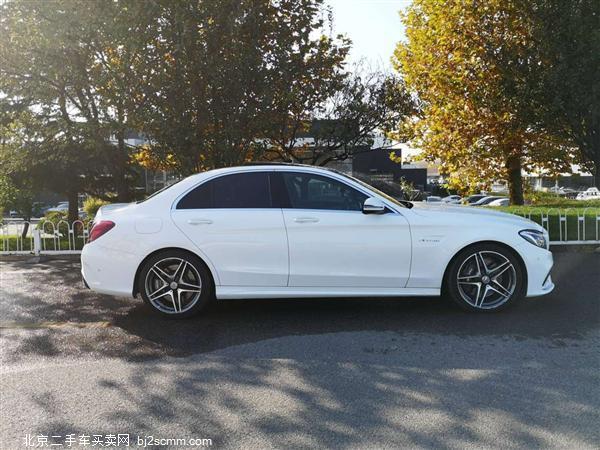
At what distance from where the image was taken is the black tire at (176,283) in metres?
5.41

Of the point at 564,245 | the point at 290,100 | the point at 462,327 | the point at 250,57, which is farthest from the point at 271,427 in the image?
the point at 564,245

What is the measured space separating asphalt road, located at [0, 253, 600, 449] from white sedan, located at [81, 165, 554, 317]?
30 centimetres

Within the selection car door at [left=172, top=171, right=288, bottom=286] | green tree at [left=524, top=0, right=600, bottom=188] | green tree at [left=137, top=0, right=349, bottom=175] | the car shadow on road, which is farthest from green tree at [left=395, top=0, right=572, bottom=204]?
car door at [left=172, top=171, right=288, bottom=286]

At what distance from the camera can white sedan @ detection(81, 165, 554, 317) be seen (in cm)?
534

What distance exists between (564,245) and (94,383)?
892cm

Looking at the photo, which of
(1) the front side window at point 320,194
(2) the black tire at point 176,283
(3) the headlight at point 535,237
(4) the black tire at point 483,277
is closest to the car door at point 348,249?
(1) the front side window at point 320,194

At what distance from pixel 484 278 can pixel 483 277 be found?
0.04 feet

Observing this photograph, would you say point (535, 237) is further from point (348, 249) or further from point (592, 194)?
point (592, 194)

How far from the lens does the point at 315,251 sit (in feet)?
17.5

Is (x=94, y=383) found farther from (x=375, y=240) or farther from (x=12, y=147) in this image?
(x=12, y=147)

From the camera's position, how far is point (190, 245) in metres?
5.37

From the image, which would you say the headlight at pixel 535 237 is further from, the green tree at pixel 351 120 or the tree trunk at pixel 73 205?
the tree trunk at pixel 73 205

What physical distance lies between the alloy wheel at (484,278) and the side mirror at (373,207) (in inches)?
39.1

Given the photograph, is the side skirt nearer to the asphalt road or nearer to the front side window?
the asphalt road
